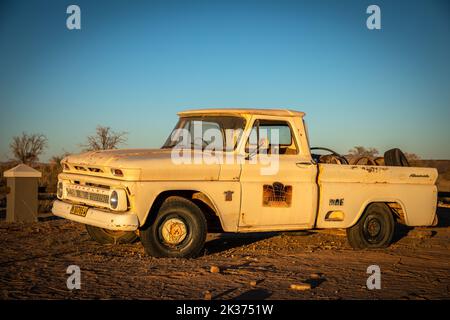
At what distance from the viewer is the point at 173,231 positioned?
22.3 ft

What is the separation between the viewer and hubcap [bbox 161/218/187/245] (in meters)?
6.77

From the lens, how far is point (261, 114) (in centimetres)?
771

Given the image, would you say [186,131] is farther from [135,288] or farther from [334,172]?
[135,288]

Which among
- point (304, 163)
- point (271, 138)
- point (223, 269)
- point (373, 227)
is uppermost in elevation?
point (271, 138)

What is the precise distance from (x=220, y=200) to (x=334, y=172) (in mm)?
1905

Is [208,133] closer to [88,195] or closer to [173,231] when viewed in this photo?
[173,231]

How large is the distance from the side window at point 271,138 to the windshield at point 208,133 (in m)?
0.20

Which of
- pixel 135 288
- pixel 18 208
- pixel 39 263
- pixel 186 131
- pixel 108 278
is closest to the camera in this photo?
pixel 135 288

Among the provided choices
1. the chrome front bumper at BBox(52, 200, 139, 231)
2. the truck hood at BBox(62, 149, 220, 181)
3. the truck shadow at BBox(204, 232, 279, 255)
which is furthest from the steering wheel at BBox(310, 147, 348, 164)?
the chrome front bumper at BBox(52, 200, 139, 231)

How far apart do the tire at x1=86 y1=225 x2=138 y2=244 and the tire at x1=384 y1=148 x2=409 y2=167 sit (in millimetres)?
4494

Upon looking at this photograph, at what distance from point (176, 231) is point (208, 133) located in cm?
172

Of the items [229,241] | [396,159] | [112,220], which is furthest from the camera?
[396,159]

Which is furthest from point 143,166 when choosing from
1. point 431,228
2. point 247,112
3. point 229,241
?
point 431,228
